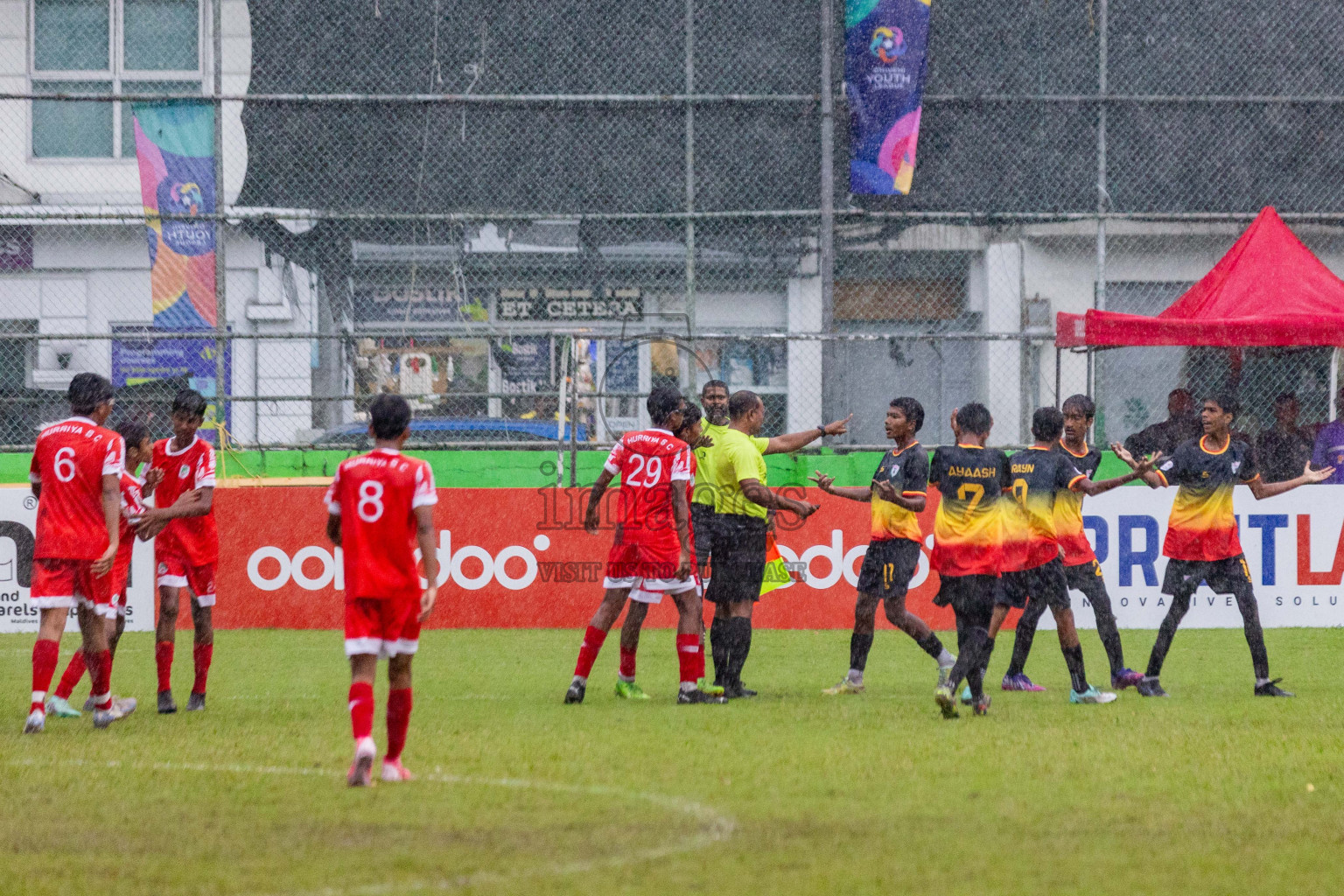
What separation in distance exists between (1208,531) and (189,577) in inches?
250

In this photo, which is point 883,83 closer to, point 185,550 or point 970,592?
point 970,592

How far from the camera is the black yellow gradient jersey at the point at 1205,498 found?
1043 centimetres

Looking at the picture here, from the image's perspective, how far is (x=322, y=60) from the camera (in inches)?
716

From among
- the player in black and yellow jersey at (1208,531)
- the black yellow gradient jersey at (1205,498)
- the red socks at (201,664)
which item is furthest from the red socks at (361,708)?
the black yellow gradient jersey at (1205,498)

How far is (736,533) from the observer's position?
33.1 feet

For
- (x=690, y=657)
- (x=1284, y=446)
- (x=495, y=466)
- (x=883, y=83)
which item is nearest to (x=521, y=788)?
(x=690, y=657)

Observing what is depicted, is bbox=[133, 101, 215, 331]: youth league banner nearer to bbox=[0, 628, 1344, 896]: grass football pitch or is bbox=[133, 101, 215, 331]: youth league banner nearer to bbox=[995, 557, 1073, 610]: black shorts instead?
bbox=[0, 628, 1344, 896]: grass football pitch

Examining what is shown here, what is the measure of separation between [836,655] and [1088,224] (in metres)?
7.16

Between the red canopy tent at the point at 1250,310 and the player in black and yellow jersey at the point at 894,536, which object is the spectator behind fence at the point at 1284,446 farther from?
the player in black and yellow jersey at the point at 894,536

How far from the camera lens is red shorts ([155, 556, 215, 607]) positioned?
9.77 metres

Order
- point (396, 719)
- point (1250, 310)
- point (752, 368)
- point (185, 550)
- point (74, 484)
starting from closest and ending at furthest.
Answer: point (396, 719) → point (74, 484) → point (185, 550) → point (1250, 310) → point (752, 368)

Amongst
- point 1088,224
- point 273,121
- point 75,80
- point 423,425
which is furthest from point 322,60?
point 1088,224

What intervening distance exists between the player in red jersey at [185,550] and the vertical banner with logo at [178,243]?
20.4 ft

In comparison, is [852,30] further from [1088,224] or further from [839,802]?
[839,802]
